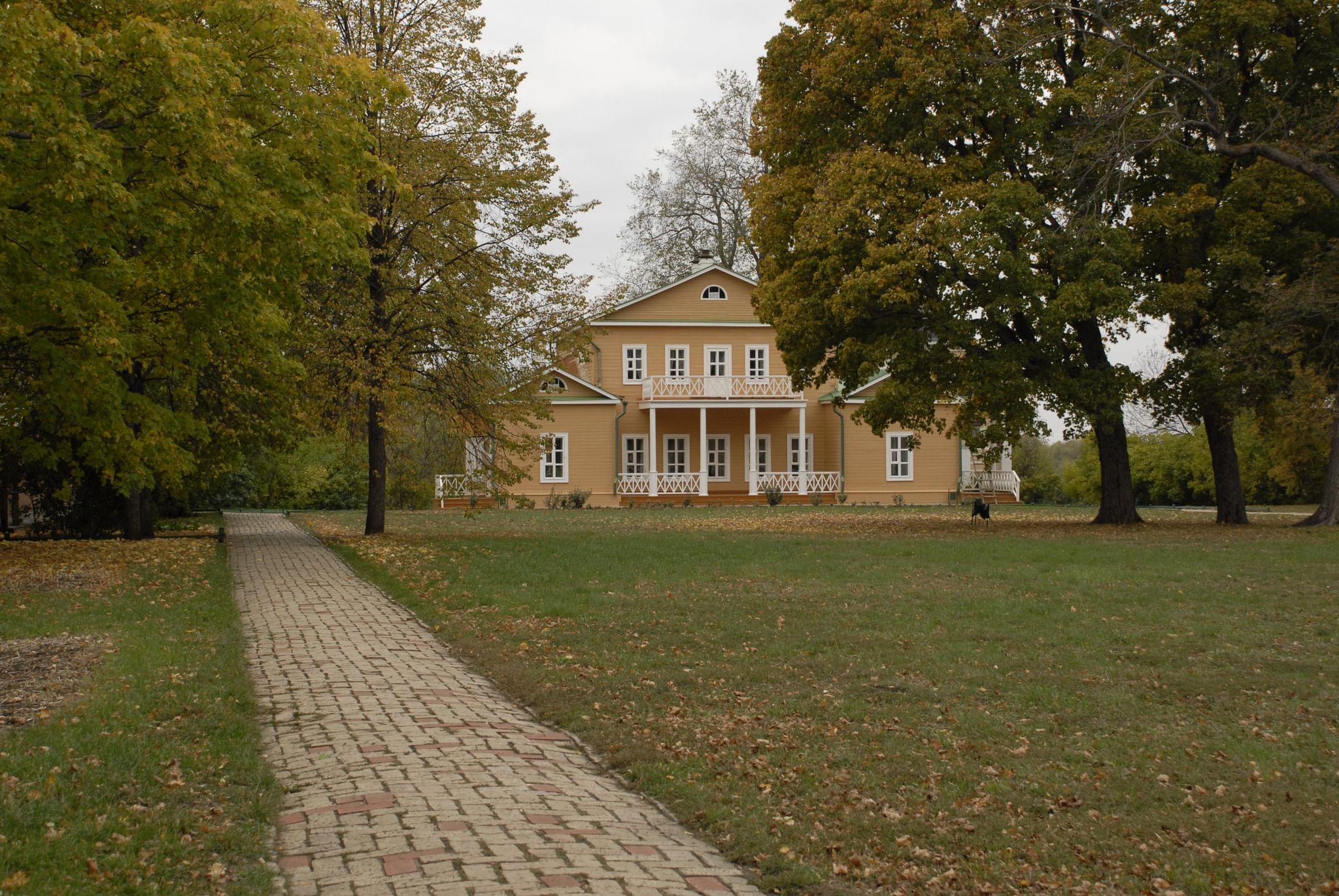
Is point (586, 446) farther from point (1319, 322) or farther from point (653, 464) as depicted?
point (1319, 322)

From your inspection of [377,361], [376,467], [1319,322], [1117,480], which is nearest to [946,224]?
[1319,322]

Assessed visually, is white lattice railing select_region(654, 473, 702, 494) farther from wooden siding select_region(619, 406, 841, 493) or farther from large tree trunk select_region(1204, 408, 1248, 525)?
large tree trunk select_region(1204, 408, 1248, 525)

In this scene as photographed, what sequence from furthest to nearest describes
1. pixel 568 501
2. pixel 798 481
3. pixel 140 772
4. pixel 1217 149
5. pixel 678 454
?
1. pixel 678 454
2. pixel 798 481
3. pixel 568 501
4. pixel 1217 149
5. pixel 140 772

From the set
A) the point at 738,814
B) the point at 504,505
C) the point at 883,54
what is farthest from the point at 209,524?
the point at 738,814

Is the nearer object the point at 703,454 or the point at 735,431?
the point at 703,454

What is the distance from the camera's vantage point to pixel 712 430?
3972 centimetres

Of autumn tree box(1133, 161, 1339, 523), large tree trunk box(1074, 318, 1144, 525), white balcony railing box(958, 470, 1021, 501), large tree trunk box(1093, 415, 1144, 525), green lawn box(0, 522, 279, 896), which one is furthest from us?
white balcony railing box(958, 470, 1021, 501)

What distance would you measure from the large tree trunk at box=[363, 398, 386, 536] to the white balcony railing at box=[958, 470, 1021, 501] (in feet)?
80.0

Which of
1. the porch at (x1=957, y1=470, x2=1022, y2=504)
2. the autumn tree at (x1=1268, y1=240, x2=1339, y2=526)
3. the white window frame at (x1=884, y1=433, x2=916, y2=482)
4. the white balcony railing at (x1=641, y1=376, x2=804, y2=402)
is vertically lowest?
the porch at (x1=957, y1=470, x2=1022, y2=504)

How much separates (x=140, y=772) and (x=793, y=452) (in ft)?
116

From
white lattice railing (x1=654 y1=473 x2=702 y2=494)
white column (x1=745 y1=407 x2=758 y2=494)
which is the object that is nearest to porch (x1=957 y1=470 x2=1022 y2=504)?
white column (x1=745 y1=407 x2=758 y2=494)

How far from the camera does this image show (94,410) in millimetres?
13383

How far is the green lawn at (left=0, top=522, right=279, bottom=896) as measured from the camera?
4262mm

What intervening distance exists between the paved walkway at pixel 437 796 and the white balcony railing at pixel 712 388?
28312 millimetres
